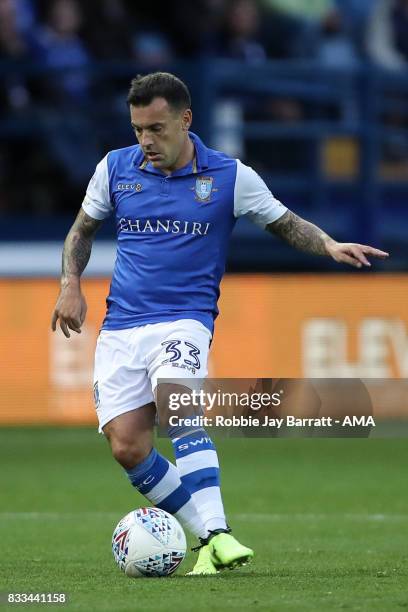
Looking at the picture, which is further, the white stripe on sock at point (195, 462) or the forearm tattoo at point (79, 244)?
the forearm tattoo at point (79, 244)

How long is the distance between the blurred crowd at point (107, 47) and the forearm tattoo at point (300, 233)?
989cm

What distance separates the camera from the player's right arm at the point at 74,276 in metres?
6.44

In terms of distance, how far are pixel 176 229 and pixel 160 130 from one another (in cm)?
45

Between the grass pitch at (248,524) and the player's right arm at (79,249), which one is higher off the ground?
the player's right arm at (79,249)

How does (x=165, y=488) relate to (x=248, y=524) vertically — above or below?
above

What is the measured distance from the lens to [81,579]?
6344 mm

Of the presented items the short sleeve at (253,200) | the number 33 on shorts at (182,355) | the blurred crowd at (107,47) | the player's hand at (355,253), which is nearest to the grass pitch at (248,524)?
the number 33 on shorts at (182,355)

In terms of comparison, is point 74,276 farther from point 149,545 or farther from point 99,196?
point 149,545

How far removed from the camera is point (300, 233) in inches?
258

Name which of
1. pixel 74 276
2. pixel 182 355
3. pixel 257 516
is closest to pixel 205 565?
pixel 182 355

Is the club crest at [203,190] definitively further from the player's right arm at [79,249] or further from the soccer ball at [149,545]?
the soccer ball at [149,545]

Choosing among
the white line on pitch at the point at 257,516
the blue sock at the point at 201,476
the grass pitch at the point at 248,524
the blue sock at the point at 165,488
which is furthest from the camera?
the white line on pitch at the point at 257,516

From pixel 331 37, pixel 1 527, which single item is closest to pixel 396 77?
pixel 331 37

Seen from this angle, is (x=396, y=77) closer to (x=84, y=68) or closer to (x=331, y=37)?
(x=331, y=37)
